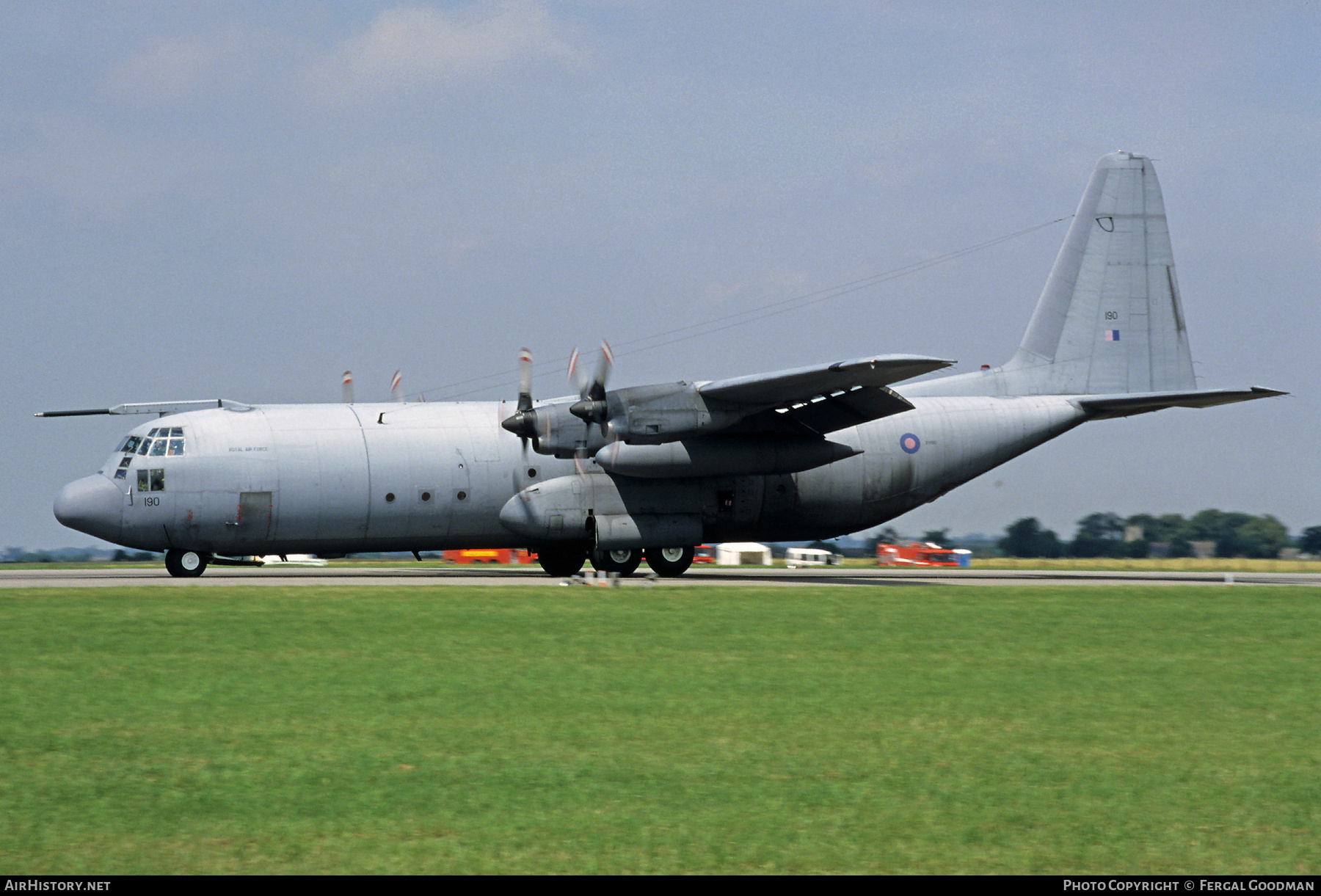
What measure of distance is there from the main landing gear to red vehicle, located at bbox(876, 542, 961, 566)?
20.1 m

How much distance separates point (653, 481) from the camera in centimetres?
2991

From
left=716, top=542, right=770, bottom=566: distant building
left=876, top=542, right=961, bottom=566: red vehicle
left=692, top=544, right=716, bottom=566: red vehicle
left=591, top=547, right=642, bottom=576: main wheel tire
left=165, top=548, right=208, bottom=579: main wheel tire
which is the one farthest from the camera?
left=876, top=542, right=961, bottom=566: red vehicle

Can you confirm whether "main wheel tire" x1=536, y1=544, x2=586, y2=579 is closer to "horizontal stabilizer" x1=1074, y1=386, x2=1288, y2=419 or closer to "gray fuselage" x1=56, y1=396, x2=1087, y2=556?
"gray fuselage" x1=56, y1=396, x2=1087, y2=556

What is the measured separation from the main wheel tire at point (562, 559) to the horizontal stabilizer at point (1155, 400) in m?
13.4

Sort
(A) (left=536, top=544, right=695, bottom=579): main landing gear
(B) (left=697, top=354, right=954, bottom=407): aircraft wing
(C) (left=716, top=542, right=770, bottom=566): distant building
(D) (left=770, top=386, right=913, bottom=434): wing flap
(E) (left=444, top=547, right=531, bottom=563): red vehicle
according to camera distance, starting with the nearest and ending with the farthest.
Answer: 1. (B) (left=697, top=354, right=954, bottom=407): aircraft wing
2. (D) (left=770, top=386, right=913, bottom=434): wing flap
3. (A) (left=536, top=544, right=695, bottom=579): main landing gear
4. (C) (left=716, top=542, right=770, bottom=566): distant building
5. (E) (left=444, top=547, right=531, bottom=563): red vehicle

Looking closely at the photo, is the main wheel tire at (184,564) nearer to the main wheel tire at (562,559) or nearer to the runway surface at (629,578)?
the runway surface at (629,578)

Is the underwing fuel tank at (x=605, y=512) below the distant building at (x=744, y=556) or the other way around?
the other way around

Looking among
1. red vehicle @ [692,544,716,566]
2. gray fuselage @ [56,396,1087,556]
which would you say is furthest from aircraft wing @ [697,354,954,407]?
red vehicle @ [692,544,716,566]

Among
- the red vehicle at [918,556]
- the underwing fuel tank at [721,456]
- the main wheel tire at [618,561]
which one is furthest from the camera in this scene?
the red vehicle at [918,556]

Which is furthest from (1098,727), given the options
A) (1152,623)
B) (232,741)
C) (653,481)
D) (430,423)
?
(430,423)

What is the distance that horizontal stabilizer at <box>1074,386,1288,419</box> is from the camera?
30.9 metres

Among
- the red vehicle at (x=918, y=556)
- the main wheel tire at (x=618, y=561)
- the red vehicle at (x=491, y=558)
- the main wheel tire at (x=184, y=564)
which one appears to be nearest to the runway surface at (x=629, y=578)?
the main wheel tire at (x=184, y=564)

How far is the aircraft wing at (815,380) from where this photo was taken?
2575cm

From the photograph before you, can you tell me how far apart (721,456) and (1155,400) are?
444 inches
